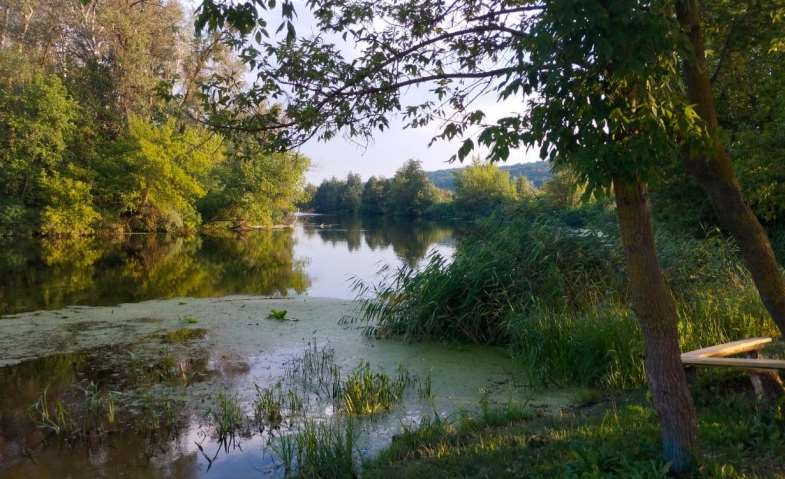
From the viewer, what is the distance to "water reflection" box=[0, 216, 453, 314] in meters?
13.5

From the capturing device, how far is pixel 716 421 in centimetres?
389

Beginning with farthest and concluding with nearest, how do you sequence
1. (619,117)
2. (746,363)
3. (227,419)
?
(227,419) < (746,363) < (619,117)

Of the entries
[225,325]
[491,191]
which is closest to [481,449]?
[225,325]

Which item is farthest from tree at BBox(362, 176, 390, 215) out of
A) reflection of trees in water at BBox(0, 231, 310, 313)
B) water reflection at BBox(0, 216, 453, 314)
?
reflection of trees in water at BBox(0, 231, 310, 313)

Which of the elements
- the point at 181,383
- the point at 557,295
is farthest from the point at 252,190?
the point at 181,383

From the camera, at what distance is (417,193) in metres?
73.4

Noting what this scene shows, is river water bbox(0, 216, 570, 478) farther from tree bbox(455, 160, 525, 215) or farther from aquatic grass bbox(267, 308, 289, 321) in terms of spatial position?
tree bbox(455, 160, 525, 215)

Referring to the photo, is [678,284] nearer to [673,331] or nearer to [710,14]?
[710,14]

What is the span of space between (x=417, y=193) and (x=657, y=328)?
70691 millimetres

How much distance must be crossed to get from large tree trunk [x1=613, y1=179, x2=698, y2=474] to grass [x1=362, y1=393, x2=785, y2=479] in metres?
0.16

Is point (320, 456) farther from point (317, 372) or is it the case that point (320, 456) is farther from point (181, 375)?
point (181, 375)

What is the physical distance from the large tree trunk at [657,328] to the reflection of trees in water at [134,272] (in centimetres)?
1146

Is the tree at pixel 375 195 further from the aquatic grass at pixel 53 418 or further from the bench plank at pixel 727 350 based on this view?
the bench plank at pixel 727 350

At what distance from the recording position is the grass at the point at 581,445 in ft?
10.3
